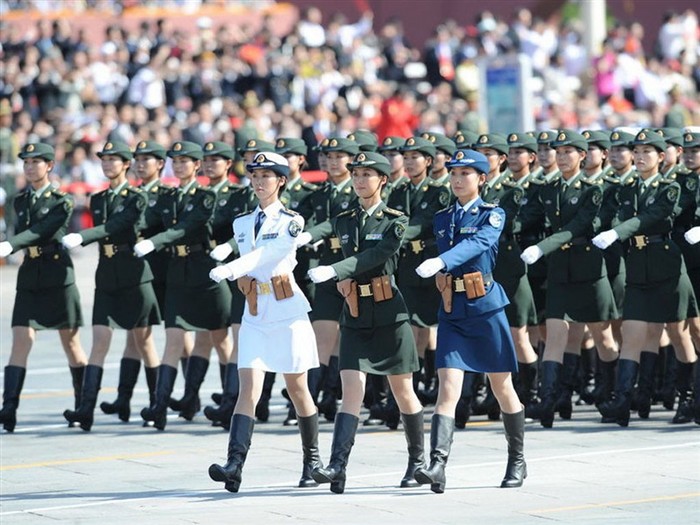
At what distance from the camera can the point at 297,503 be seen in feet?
34.5

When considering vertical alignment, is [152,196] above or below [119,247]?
above

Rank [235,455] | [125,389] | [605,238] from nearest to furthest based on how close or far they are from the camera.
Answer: [235,455], [605,238], [125,389]

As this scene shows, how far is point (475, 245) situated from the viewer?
10703 mm

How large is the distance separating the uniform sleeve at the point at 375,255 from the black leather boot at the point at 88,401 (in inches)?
148

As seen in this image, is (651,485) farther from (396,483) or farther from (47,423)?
(47,423)

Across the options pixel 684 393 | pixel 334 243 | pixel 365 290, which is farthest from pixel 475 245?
pixel 684 393

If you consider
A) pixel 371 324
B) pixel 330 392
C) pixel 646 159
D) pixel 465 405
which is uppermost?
pixel 646 159

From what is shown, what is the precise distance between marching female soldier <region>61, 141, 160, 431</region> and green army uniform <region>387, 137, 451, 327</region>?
198 centimetres

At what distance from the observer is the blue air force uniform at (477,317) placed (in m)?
10.8

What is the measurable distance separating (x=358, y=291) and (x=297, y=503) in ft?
4.33

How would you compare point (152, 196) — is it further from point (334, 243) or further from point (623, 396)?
point (623, 396)

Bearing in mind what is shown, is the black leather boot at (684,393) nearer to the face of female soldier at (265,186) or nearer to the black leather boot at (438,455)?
the black leather boot at (438,455)

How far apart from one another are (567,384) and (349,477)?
2.80 meters

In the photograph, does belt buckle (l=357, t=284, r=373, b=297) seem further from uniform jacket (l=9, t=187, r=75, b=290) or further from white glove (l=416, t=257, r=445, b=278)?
uniform jacket (l=9, t=187, r=75, b=290)
